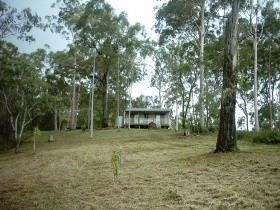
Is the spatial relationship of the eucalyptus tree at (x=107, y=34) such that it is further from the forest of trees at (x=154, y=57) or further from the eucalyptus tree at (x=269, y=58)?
the eucalyptus tree at (x=269, y=58)

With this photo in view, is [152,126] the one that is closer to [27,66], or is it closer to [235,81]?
[27,66]

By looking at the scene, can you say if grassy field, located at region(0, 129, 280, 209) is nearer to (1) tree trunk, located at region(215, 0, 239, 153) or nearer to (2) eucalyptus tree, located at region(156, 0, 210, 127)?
(1) tree trunk, located at region(215, 0, 239, 153)

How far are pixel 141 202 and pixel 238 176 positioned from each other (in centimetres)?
285

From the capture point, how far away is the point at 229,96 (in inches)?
380

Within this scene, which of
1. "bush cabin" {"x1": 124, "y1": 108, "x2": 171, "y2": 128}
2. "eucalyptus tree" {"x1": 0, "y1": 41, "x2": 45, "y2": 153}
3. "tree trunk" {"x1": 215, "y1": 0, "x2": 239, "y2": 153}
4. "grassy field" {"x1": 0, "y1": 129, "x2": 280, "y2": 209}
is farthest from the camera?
"bush cabin" {"x1": 124, "y1": 108, "x2": 171, "y2": 128}

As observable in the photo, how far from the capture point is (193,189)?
5.77 m

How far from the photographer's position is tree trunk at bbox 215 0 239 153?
9609 mm

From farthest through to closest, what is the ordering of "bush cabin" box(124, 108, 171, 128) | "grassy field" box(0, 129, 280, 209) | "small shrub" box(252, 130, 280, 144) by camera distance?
1. "bush cabin" box(124, 108, 171, 128)
2. "small shrub" box(252, 130, 280, 144)
3. "grassy field" box(0, 129, 280, 209)

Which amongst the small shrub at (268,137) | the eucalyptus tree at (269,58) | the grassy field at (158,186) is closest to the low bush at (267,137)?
the small shrub at (268,137)

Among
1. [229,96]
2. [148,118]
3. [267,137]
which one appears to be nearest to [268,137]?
[267,137]

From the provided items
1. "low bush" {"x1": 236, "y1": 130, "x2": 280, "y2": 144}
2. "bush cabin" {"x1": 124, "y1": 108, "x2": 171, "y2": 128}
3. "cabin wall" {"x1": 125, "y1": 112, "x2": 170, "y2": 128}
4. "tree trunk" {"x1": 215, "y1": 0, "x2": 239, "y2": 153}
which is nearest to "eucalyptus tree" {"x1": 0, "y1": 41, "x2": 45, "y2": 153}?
"tree trunk" {"x1": 215, "y1": 0, "x2": 239, "y2": 153}

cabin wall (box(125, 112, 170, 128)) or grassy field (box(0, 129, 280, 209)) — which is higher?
cabin wall (box(125, 112, 170, 128))

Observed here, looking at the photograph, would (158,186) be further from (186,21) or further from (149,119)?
(149,119)

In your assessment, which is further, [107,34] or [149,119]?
[149,119]
